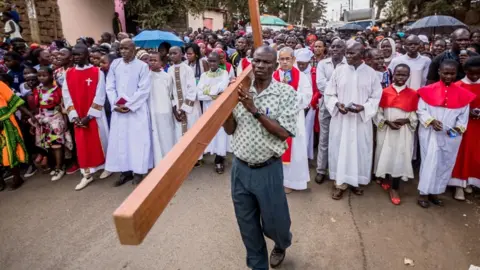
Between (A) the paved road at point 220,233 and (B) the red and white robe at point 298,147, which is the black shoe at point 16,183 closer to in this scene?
(A) the paved road at point 220,233

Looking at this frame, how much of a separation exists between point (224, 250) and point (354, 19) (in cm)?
3253

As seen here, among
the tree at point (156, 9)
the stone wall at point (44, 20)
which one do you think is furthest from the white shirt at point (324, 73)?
the tree at point (156, 9)

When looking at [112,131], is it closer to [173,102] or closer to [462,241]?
[173,102]

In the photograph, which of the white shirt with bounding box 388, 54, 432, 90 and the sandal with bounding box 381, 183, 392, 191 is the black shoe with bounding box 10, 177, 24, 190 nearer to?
the sandal with bounding box 381, 183, 392, 191

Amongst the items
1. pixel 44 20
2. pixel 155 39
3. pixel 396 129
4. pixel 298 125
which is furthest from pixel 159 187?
pixel 44 20

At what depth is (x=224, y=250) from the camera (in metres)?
3.18

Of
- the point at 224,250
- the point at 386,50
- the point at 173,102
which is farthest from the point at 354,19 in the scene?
the point at 224,250

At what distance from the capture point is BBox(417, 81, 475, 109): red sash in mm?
3676

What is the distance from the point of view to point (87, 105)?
4.68 metres

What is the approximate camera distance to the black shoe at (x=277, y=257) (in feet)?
9.53

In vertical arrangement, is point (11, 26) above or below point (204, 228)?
above

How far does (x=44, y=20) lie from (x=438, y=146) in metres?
13.1

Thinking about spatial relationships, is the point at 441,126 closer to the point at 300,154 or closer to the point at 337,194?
the point at 337,194

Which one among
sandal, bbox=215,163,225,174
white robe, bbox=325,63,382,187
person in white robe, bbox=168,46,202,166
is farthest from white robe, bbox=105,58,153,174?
white robe, bbox=325,63,382,187
